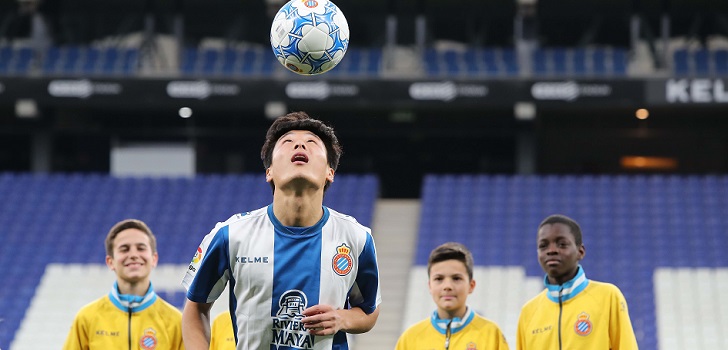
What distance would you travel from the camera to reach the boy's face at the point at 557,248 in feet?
19.4

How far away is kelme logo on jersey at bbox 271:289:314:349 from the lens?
384 cm

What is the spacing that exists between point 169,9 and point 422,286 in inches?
356

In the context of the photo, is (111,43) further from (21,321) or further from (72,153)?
(21,321)

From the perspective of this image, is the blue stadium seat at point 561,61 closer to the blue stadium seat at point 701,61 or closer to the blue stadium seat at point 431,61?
the blue stadium seat at point 431,61

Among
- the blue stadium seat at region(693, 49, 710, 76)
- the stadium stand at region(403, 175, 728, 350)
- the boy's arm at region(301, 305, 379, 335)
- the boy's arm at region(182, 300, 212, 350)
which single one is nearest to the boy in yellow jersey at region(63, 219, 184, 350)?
the boy's arm at region(182, 300, 212, 350)

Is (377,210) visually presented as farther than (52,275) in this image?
Yes

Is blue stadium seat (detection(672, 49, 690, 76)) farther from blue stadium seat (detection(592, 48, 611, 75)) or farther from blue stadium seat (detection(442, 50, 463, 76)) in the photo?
blue stadium seat (detection(442, 50, 463, 76))

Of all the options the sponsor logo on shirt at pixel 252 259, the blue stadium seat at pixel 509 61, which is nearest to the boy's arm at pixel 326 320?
the sponsor logo on shirt at pixel 252 259

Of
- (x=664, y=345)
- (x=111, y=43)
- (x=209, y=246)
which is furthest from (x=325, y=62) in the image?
(x=111, y=43)

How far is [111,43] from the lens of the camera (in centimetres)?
2172

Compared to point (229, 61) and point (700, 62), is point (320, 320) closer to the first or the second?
point (229, 61)

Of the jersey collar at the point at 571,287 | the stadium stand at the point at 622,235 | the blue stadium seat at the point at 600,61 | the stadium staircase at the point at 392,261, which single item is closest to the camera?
the jersey collar at the point at 571,287

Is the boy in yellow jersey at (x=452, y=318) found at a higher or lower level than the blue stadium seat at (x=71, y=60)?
lower

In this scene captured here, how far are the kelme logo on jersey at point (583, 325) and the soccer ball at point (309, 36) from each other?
6.51 ft
